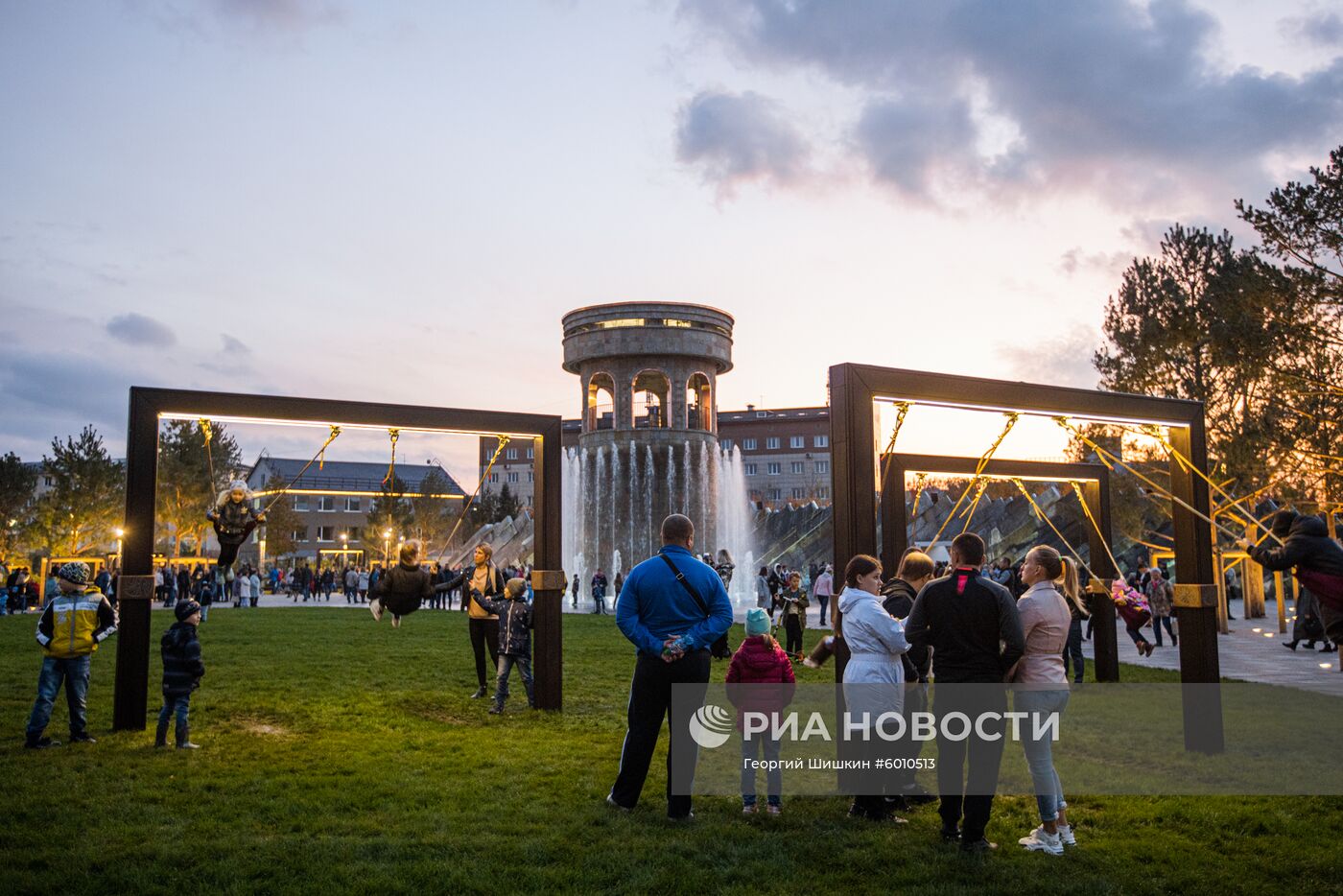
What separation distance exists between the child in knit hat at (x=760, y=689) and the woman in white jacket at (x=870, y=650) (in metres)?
0.53

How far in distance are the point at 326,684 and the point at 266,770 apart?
6.26 m

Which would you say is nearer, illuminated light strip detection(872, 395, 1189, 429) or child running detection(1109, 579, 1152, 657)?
illuminated light strip detection(872, 395, 1189, 429)

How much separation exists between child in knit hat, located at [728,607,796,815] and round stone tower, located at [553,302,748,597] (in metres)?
38.7

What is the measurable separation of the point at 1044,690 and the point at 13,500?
5476 cm

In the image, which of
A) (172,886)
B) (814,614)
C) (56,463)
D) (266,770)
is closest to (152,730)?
(266,770)

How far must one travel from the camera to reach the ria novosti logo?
803cm

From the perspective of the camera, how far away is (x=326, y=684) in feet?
50.5

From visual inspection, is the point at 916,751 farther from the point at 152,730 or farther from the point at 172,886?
the point at 152,730

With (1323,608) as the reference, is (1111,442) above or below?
above

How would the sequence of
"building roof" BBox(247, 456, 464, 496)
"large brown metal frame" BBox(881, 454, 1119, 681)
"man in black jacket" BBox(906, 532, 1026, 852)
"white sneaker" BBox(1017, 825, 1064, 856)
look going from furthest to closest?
"building roof" BBox(247, 456, 464, 496) < "large brown metal frame" BBox(881, 454, 1119, 681) < "white sneaker" BBox(1017, 825, 1064, 856) < "man in black jacket" BBox(906, 532, 1026, 852)

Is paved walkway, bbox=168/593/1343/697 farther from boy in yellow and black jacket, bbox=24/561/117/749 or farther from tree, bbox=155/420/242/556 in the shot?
Result: tree, bbox=155/420/242/556

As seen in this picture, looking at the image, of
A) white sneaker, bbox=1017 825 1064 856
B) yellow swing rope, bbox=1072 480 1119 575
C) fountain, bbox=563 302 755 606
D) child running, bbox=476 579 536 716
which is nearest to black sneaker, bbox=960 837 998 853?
white sneaker, bbox=1017 825 1064 856

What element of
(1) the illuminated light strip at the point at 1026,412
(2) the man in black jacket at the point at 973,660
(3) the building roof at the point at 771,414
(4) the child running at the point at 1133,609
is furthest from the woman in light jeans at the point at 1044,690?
(3) the building roof at the point at 771,414

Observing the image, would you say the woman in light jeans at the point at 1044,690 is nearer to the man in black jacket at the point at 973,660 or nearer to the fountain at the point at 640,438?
the man in black jacket at the point at 973,660
